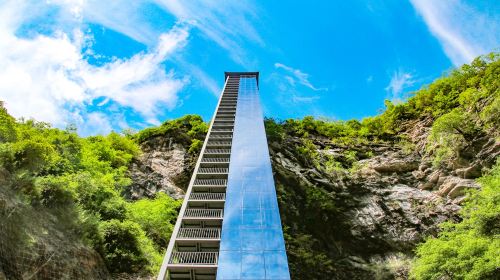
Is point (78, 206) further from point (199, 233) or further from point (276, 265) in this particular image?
point (276, 265)

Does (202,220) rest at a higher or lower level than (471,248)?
higher

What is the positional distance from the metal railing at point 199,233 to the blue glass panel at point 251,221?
811mm

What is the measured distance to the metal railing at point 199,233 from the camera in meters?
21.1

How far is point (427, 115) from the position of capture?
123ft

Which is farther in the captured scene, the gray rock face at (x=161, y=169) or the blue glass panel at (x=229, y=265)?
the gray rock face at (x=161, y=169)

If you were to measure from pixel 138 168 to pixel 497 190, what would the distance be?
945 inches

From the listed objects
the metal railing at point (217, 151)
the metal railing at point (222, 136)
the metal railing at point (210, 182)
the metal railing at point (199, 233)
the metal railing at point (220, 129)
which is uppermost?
the metal railing at point (220, 129)

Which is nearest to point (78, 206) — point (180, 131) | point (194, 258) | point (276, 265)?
point (194, 258)

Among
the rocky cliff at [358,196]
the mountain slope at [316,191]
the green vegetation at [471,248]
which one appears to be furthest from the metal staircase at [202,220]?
the green vegetation at [471,248]

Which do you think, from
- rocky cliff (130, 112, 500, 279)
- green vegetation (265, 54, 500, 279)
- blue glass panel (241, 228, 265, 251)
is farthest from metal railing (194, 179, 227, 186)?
blue glass panel (241, 228, 265, 251)

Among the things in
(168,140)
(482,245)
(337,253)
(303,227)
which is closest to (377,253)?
(337,253)

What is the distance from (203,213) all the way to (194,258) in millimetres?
4016

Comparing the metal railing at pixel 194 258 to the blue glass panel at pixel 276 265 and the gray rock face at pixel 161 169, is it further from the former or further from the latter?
the gray rock face at pixel 161 169

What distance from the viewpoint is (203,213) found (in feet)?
77.8
